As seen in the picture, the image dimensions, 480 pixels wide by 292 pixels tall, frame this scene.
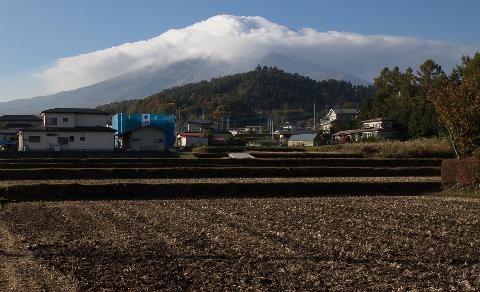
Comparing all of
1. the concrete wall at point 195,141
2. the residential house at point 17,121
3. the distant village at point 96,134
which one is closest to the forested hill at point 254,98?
the residential house at point 17,121

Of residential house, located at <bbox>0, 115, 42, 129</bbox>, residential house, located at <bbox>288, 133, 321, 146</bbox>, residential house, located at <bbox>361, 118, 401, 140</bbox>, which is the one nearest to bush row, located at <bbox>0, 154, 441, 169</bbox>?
residential house, located at <bbox>361, 118, 401, 140</bbox>

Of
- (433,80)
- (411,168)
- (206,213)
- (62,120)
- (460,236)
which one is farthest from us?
(433,80)

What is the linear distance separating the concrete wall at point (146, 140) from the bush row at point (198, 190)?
3284 cm

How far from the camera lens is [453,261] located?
9836 millimetres

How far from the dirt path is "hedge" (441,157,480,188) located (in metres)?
20.5

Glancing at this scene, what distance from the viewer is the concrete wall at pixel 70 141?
51594 mm

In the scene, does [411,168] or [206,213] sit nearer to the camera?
→ [206,213]

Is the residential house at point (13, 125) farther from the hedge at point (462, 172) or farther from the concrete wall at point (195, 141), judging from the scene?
the hedge at point (462, 172)

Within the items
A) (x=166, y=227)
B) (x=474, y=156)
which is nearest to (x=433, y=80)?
(x=474, y=156)

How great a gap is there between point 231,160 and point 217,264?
29505mm

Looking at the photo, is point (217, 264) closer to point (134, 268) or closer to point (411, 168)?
point (134, 268)

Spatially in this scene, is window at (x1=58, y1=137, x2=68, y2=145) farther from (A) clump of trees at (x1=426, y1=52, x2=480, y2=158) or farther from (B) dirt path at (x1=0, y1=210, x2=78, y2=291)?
(B) dirt path at (x1=0, y1=210, x2=78, y2=291)

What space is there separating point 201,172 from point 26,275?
22.6 m

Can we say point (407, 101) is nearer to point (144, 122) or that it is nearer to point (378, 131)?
point (378, 131)
